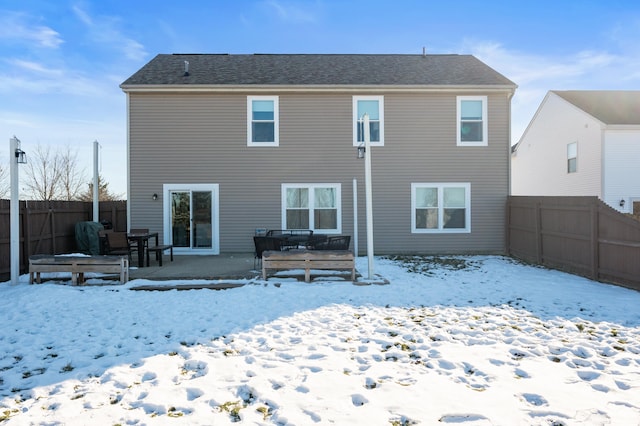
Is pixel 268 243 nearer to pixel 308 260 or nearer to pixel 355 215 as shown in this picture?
pixel 308 260

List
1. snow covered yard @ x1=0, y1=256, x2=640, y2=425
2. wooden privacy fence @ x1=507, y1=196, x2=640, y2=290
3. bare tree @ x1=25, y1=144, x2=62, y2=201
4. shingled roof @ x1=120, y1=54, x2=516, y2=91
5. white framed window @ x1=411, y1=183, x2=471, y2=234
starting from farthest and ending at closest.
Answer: bare tree @ x1=25, y1=144, x2=62, y2=201, white framed window @ x1=411, y1=183, x2=471, y2=234, shingled roof @ x1=120, y1=54, x2=516, y2=91, wooden privacy fence @ x1=507, y1=196, x2=640, y2=290, snow covered yard @ x1=0, y1=256, x2=640, y2=425

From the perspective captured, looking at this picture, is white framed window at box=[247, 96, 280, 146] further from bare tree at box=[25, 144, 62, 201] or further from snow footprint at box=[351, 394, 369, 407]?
bare tree at box=[25, 144, 62, 201]

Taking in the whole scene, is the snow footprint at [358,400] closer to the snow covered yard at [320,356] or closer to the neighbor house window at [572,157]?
the snow covered yard at [320,356]

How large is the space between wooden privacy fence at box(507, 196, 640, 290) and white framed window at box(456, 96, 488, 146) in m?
2.38

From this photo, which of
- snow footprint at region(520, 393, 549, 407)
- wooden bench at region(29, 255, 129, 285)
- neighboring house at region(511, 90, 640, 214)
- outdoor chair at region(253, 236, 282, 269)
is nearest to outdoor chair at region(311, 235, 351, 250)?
outdoor chair at region(253, 236, 282, 269)

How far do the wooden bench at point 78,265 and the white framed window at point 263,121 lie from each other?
606 centimetres

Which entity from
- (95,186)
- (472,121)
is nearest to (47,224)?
(95,186)

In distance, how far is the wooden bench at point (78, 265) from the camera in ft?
26.8

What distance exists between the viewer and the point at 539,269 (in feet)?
33.7

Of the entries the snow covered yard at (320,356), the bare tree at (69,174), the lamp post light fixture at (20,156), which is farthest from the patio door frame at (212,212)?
the bare tree at (69,174)

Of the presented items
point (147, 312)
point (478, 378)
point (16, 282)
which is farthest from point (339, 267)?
point (16, 282)

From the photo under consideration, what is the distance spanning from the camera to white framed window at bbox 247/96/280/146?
12891mm

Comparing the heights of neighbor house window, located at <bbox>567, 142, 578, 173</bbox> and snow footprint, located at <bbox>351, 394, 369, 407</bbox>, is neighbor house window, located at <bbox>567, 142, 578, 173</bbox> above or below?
above

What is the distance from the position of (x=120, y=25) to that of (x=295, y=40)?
6.59 meters
